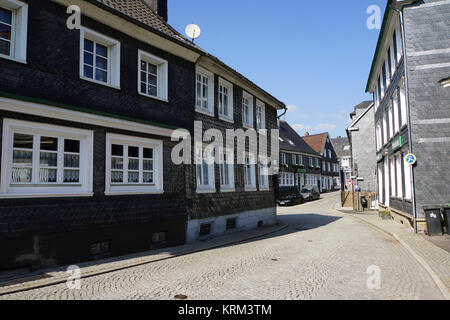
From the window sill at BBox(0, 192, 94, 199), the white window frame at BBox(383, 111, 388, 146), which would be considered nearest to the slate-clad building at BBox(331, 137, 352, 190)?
the white window frame at BBox(383, 111, 388, 146)

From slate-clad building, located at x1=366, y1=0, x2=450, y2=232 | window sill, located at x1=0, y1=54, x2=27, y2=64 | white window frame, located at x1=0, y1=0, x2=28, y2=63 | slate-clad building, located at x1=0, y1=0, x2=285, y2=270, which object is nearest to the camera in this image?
window sill, located at x1=0, y1=54, x2=27, y2=64

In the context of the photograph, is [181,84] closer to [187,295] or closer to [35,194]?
[35,194]

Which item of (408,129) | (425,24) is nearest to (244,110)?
(408,129)

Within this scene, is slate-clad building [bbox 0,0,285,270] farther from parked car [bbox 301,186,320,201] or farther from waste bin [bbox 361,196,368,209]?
parked car [bbox 301,186,320,201]

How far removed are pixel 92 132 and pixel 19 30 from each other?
280cm

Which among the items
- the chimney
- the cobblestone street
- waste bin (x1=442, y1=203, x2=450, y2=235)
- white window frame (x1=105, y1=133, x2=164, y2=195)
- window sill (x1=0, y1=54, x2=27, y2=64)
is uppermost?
the chimney

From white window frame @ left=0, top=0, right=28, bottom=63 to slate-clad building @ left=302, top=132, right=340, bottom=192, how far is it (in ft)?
178

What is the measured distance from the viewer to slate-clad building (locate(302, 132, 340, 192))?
60.4 m

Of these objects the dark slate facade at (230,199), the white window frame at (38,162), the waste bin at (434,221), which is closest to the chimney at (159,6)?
the dark slate facade at (230,199)

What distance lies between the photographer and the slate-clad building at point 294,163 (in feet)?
145

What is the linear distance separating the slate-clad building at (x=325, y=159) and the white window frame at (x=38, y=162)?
5271 centimetres

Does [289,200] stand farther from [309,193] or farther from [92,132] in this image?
[92,132]

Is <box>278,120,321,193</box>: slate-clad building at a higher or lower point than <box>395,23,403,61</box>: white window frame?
lower
